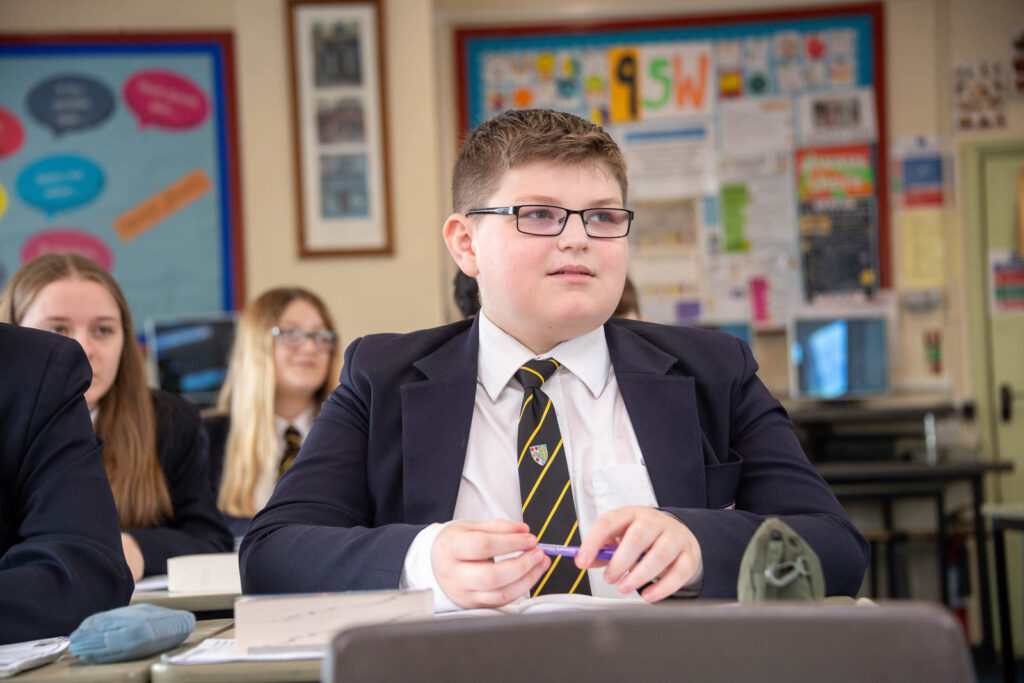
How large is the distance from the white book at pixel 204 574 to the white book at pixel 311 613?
0.75 meters

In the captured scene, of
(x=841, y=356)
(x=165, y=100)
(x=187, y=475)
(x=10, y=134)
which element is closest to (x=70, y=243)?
(x=10, y=134)

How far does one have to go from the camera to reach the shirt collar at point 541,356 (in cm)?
151

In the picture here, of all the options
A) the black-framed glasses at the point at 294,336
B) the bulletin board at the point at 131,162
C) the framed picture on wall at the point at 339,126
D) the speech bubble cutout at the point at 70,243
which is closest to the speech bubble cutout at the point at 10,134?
the bulletin board at the point at 131,162

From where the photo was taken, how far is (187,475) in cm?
244

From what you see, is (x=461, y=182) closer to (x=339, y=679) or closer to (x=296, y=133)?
(x=339, y=679)

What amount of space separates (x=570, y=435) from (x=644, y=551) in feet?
1.21

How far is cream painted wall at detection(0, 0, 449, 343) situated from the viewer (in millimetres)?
4176

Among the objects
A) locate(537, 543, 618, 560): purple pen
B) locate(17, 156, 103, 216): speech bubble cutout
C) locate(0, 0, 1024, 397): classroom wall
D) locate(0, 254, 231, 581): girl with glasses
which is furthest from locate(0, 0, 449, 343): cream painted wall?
locate(537, 543, 618, 560): purple pen

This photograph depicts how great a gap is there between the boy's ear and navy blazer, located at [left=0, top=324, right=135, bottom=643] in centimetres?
58

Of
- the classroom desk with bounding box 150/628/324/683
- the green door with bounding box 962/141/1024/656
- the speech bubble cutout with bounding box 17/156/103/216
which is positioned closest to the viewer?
the classroom desk with bounding box 150/628/324/683

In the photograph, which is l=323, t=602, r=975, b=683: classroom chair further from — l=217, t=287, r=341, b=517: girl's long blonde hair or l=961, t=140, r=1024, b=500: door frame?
l=961, t=140, r=1024, b=500: door frame

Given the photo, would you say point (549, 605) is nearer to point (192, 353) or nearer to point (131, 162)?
point (192, 353)

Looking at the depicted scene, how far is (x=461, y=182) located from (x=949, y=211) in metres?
3.93

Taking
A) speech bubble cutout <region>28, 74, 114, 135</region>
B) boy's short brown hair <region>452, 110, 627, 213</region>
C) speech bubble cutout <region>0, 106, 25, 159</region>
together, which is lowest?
boy's short brown hair <region>452, 110, 627, 213</region>
